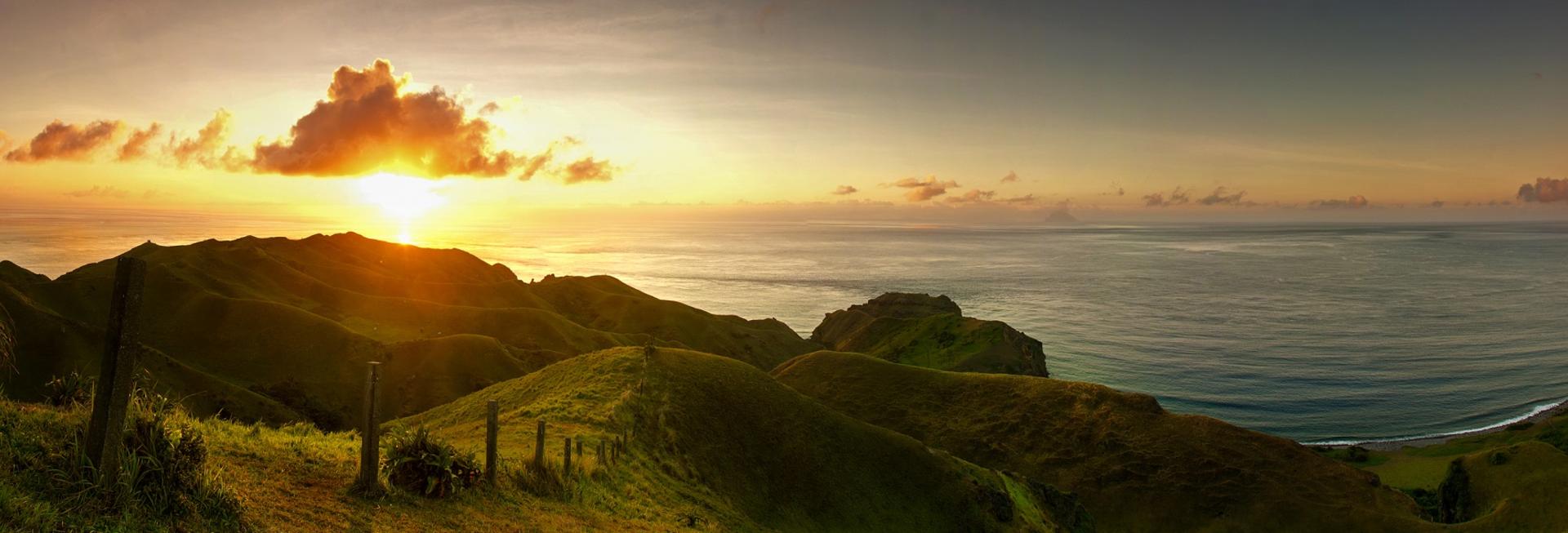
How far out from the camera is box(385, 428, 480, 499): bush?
1853 cm

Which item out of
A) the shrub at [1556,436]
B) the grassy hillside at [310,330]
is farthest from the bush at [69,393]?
the shrub at [1556,436]

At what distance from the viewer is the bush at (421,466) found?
18531mm

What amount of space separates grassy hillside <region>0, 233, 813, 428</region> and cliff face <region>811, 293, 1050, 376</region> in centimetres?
1369

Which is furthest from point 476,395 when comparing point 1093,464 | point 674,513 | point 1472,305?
point 1472,305

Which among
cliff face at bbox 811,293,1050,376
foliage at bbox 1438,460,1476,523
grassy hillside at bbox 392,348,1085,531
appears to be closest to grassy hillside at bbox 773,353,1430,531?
foliage at bbox 1438,460,1476,523

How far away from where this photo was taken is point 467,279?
162 metres

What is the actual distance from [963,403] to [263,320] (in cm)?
8394

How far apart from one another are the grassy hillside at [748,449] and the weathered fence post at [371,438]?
45.4 feet

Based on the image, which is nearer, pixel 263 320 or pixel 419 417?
pixel 419 417

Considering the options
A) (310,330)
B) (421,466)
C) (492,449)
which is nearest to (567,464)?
(492,449)

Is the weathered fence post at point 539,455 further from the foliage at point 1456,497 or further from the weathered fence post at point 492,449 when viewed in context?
the foliage at point 1456,497

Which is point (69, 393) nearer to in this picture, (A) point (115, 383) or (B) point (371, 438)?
(A) point (115, 383)

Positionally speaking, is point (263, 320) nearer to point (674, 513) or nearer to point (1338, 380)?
point (674, 513)

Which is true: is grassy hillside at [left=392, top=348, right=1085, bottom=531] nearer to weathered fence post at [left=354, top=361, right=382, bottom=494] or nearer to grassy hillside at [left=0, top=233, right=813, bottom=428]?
weathered fence post at [left=354, top=361, right=382, bottom=494]
